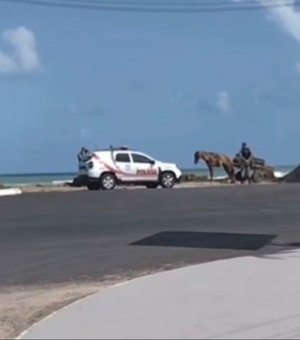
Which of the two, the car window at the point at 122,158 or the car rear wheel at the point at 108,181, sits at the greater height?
the car window at the point at 122,158

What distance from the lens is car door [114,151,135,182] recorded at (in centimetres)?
4253

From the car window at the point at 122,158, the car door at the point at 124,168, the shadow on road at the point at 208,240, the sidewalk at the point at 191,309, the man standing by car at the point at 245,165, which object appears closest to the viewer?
the sidewalk at the point at 191,309

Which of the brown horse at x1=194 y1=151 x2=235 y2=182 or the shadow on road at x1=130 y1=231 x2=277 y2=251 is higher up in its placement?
the brown horse at x1=194 y1=151 x2=235 y2=182

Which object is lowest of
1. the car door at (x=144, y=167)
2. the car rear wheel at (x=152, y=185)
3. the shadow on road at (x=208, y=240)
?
the shadow on road at (x=208, y=240)

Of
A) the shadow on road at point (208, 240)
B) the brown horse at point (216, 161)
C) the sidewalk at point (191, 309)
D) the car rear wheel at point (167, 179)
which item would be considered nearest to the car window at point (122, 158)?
the car rear wheel at point (167, 179)

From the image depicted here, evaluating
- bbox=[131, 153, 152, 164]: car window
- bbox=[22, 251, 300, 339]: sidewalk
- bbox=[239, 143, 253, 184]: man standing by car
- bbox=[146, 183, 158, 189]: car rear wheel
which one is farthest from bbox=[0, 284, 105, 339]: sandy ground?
Answer: bbox=[239, 143, 253, 184]: man standing by car

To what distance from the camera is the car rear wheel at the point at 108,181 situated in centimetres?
4188

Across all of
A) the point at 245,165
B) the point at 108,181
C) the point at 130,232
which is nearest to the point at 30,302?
the point at 130,232

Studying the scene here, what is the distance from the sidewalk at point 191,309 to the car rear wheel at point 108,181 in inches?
1138

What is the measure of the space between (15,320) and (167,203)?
2054cm

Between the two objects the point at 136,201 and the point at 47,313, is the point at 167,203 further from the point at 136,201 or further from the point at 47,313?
the point at 47,313

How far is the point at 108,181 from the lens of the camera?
42250mm

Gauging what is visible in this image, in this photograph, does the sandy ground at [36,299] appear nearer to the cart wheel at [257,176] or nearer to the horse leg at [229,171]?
the cart wheel at [257,176]

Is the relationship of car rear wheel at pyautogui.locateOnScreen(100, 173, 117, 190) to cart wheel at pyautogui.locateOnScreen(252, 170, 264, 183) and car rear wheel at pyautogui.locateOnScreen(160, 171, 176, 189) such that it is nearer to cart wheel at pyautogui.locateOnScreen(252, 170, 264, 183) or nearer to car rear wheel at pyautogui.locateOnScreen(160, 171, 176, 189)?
car rear wheel at pyautogui.locateOnScreen(160, 171, 176, 189)
